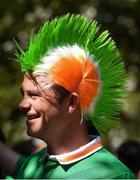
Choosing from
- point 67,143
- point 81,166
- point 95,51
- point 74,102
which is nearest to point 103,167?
point 81,166

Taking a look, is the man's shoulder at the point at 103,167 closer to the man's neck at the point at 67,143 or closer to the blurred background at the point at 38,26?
the man's neck at the point at 67,143

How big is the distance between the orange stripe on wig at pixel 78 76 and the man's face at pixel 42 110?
6cm

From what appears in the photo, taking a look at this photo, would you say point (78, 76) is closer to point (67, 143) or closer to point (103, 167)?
point (67, 143)

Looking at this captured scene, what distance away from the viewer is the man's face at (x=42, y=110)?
3.11 m

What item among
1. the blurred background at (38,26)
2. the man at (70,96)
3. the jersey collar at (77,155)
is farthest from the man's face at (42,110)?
the blurred background at (38,26)

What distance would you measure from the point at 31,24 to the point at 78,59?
4459mm

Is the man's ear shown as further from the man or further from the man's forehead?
the man's forehead

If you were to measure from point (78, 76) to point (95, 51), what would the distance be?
17 cm

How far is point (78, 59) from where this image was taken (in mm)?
3248

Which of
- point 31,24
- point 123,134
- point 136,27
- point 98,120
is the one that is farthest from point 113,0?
point 98,120

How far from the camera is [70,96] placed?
10.5 ft

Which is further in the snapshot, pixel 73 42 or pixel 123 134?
pixel 123 134

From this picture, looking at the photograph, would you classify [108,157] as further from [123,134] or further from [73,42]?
[123,134]

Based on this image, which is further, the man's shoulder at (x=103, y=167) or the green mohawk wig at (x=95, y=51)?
the green mohawk wig at (x=95, y=51)
